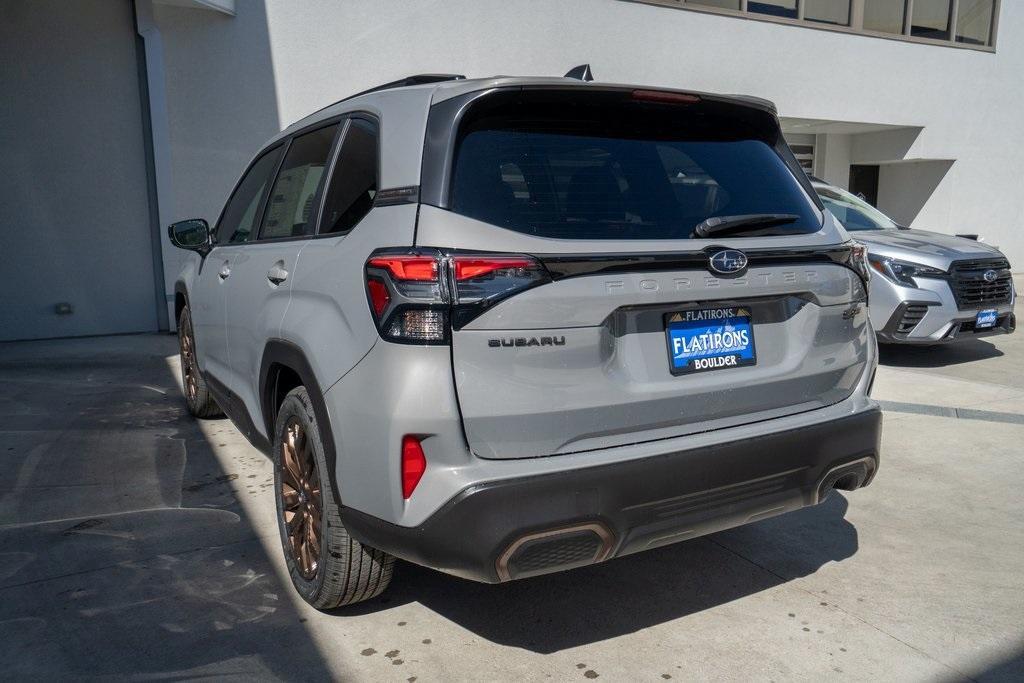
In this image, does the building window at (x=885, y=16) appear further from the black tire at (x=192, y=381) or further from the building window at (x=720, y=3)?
the black tire at (x=192, y=381)

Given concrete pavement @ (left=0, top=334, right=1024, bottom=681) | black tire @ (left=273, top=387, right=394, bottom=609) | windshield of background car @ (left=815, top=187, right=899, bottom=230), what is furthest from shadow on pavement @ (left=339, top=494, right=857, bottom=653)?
windshield of background car @ (left=815, top=187, right=899, bottom=230)

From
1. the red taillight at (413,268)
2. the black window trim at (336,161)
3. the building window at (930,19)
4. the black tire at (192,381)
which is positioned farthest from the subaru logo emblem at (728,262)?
the building window at (930,19)

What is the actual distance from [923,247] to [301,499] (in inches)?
253

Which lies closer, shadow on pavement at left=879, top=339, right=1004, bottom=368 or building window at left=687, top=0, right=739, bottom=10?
shadow on pavement at left=879, top=339, right=1004, bottom=368

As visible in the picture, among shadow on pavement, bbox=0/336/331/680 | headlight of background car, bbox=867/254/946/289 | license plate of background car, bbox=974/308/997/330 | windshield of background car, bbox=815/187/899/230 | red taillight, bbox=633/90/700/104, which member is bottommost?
shadow on pavement, bbox=0/336/331/680

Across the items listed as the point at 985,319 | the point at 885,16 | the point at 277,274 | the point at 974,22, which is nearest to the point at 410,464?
the point at 277,274

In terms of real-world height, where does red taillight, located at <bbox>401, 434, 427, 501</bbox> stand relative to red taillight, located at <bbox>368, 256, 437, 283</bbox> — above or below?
below

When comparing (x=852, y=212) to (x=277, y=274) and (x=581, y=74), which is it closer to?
(x=581, y=74)

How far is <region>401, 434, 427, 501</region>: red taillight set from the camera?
2383mm

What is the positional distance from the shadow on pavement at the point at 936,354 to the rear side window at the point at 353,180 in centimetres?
619

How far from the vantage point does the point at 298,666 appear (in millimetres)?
2762

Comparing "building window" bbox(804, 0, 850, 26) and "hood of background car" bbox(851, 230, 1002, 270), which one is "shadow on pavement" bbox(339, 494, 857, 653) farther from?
"building window" bbox(804, 0, 850, 26)

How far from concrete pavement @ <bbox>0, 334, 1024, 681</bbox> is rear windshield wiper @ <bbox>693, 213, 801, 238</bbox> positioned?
1.40 meters

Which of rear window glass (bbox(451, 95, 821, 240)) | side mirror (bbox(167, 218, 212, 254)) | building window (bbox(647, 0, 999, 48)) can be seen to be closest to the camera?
rear window glass (bbox(451, 95, 821, 240))
